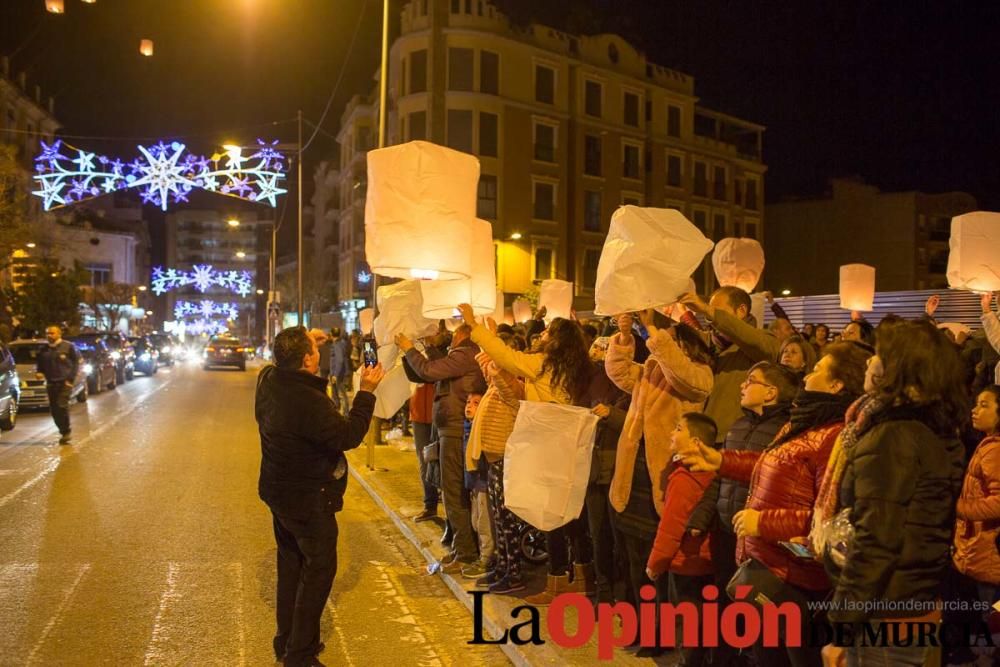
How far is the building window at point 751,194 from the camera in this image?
5750cm

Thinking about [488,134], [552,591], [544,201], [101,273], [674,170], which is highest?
[488,134]

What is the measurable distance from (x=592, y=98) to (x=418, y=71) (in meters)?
10.8

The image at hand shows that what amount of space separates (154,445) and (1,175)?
13.0m

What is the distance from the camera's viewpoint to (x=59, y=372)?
14.3 meters

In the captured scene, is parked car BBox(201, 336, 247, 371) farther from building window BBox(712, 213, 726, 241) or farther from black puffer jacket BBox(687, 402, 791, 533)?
black puffer jacket BBox(687, 402, 791, 533)

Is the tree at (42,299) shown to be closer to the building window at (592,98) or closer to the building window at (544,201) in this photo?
the building window at (544,201)

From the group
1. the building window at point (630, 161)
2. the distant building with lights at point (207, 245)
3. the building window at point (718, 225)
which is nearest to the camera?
the building window at point (630, 161)

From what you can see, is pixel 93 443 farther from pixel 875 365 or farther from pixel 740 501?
pixel 875 365

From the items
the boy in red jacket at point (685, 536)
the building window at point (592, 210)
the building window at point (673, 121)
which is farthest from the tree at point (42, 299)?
the building window at point (673, 121)

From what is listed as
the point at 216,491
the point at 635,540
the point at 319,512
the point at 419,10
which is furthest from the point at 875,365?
the point at 419,10

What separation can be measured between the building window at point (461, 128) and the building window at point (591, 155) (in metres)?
7.88

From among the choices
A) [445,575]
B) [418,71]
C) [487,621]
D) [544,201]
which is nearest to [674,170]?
[544,201]

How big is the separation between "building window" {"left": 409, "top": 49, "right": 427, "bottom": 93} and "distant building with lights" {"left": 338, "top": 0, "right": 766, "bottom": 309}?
58 mm

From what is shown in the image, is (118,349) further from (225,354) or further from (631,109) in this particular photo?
(631,109)
